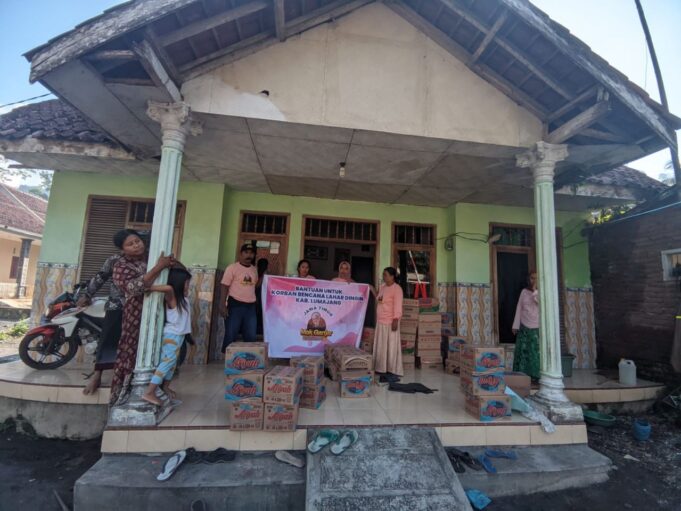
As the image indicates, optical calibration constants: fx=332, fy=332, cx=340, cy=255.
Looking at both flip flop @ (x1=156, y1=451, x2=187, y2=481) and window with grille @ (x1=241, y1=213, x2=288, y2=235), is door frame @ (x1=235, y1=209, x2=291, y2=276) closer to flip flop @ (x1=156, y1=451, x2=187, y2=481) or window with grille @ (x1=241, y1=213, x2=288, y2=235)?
window with grille @ (x1=241, y1=213, x2=288, y2=235)

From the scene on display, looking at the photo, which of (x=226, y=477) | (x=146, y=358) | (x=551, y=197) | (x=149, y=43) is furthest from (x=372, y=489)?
(x=149, y=43)

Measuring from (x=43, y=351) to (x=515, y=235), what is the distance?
8.06 meters

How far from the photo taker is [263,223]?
20.7 ft

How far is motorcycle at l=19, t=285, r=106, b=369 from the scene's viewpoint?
442 cm

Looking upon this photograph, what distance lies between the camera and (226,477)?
256 cm

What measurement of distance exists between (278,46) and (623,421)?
262 inches

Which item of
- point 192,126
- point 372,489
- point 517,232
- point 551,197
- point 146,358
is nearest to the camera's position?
point 372,489

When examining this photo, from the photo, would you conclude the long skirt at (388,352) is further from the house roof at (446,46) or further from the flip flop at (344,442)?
the house roof at (446,46)

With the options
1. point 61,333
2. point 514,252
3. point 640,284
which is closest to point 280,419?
point 61,333

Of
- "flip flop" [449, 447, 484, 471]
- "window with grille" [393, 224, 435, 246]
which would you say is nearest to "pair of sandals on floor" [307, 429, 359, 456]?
"flip flop" [449, 447, 484, 471]

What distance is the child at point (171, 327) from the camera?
309 centimetres

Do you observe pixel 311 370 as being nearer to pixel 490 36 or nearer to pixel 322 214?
pixel 322 214

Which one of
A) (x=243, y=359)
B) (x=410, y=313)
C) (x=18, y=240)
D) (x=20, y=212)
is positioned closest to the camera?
(x=243, y=359)

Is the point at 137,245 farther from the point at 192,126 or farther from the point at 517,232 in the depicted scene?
the point at 517,232
